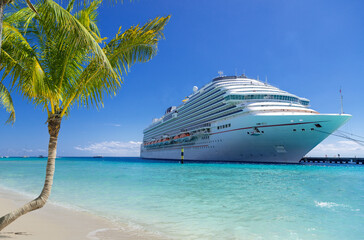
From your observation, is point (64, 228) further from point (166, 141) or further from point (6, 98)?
point (166, 141)

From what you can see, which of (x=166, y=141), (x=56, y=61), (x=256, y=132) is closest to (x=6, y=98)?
(x=56, y=61)

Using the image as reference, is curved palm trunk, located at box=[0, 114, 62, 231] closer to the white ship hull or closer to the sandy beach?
the sandy beach

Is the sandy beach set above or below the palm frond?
below

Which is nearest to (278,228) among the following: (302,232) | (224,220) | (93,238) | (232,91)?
(302,232)

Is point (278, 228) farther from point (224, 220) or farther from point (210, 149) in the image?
point (210, 149)

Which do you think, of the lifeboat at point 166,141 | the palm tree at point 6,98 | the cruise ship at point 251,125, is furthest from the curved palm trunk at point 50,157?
the lifeboat at point 166,141

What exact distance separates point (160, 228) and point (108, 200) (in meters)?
4.65

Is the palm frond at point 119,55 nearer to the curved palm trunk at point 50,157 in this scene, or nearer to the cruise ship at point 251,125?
the curved palm trunk at point 50,157

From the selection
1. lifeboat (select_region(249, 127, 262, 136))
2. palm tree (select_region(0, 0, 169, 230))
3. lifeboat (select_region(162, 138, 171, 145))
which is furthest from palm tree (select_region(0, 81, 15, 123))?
lifeboat (select_region(162, 138, 171, 145))

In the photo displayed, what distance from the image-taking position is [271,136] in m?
31.7

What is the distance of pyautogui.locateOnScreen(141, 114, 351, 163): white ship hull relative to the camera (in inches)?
1188

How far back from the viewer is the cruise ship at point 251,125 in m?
30.5

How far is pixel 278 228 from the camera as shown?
606 cm

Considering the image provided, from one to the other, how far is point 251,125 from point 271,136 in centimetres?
290
